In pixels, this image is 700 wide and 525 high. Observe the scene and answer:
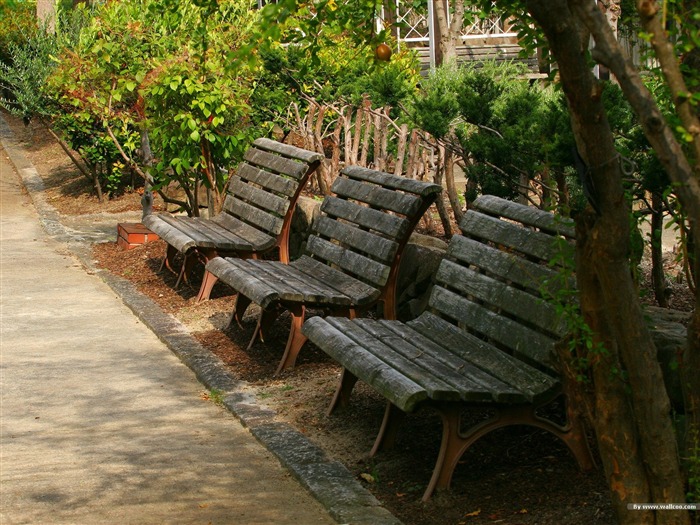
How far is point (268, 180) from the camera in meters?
8.55

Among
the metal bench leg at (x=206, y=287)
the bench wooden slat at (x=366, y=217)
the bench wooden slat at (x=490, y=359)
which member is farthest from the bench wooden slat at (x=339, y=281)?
the metal bench leg at (x=206, y=287)

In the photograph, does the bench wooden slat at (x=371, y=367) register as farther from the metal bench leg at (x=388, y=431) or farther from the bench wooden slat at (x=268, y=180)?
the bench wooden slat at (x=268, y=180)

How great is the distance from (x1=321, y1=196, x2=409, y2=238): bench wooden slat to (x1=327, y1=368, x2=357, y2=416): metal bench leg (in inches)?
34.0

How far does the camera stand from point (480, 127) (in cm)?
671

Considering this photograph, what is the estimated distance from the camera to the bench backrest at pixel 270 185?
809 cm

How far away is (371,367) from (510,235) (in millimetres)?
921

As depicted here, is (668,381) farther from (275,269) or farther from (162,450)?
(275,269)

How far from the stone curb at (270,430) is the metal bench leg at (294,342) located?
0.27 metres

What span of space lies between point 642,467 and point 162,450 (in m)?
2.65

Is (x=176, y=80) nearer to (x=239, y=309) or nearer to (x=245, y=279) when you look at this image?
(x=239, y=309)

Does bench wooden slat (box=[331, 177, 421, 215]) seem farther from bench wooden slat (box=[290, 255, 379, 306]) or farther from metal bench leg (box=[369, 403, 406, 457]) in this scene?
metal bench leg (box=[369, 403, 406, 457])

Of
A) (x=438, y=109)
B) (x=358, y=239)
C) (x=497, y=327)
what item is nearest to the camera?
(x=497, y=327)

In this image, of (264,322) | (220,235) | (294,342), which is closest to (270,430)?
(294,342)

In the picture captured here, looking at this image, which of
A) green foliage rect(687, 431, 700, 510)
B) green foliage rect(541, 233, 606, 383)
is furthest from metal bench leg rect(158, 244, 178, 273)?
green foliage rect(687, 431, 700, 510)
